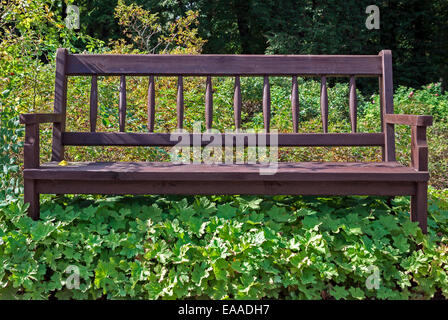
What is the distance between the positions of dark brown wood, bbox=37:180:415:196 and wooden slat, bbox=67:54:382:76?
Result: 92cm

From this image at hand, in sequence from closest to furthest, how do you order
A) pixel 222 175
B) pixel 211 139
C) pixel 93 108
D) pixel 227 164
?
pixel 222 175
pixel 227 164
pixel 211 139
pixel 93 108

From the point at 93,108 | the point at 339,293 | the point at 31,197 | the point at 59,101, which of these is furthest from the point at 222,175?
the point at 59,101

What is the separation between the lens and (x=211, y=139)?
3275mm

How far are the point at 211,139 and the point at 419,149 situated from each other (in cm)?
128

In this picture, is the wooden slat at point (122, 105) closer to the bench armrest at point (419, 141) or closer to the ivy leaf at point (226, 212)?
the ivy leaf at point (226, 212)

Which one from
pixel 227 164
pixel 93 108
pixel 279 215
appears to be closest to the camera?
pixel 279 215

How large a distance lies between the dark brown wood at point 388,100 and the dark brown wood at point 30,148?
2.21 meters

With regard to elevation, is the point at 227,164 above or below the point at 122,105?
below

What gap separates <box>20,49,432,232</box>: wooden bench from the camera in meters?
2.71

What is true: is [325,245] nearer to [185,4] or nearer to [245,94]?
[245,94]

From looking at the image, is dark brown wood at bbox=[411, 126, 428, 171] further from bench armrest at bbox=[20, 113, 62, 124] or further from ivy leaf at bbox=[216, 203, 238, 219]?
bench armrest at bbox=[20, 113, 62, 124]

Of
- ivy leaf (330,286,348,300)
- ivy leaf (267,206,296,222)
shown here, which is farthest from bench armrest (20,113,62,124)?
ivy leaf (330,286,348,300)

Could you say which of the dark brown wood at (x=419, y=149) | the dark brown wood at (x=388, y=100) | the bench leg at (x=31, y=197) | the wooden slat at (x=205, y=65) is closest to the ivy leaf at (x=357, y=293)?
the dark brown wood at (x=419, y=149)

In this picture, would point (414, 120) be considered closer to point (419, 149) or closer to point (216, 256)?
point (419, 149)
